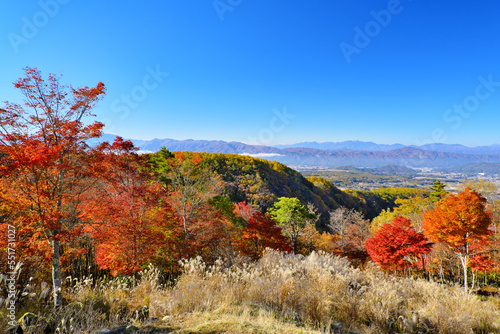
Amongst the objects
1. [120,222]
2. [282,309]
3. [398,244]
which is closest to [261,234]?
[398,244]

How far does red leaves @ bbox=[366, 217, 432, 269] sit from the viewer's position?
1409cm

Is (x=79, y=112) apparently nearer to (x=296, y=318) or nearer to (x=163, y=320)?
(x=163, y=320)

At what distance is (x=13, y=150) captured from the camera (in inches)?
223

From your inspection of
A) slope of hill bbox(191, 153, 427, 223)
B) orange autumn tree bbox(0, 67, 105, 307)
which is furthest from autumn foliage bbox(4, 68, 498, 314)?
slope of hill bbox(191, 153, 427, 223)

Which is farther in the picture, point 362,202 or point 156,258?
point 362,202

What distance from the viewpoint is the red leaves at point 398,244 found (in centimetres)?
1409

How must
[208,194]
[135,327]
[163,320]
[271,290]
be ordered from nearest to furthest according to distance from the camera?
[135,327] → [163,320] → [271,290] → [208,194]

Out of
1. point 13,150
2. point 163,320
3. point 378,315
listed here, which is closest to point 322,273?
point 378,315

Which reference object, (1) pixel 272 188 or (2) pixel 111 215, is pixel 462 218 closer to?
(2) pixel 111 215

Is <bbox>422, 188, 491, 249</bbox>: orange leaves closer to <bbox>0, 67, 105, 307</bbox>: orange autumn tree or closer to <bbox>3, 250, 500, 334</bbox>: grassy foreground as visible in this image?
<bbox>3, 250, 500, 334</bbox>: grassy foreground

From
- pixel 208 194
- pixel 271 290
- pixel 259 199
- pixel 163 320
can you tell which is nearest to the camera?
pixel 163 320

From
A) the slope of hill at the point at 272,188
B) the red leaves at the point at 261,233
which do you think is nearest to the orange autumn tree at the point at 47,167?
the red leaves at the point at 261,233

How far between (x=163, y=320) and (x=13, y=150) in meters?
6.03

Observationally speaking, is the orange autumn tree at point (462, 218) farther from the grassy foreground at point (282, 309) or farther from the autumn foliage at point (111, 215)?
the grassy foreground at point (282, 309)
